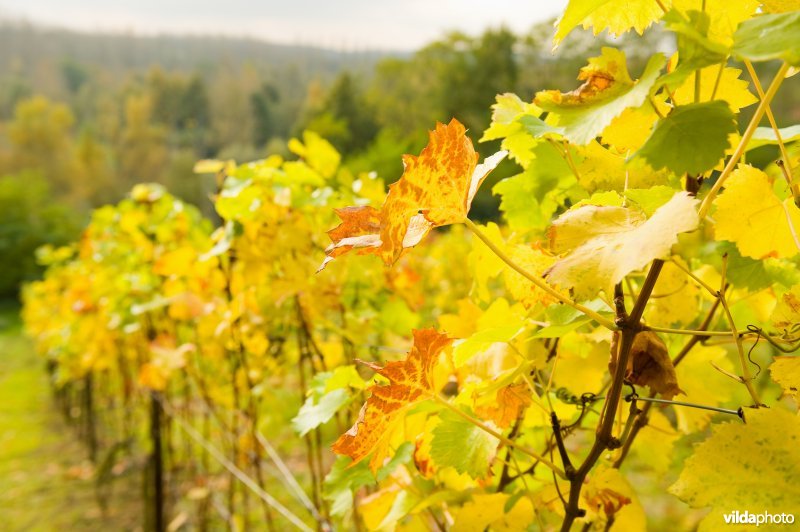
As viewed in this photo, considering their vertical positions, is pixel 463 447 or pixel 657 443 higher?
pixel 463 447

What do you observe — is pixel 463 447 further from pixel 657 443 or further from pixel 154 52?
pixel 154 52

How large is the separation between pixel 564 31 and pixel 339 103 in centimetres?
2725

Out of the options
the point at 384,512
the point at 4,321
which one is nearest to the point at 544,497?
the point at 384,512

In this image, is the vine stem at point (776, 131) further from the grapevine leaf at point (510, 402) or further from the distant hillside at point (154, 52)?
the distant hillside at point (154, 52)

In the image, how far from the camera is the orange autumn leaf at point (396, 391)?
1.69 feet

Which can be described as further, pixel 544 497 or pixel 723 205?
pixel 544 497

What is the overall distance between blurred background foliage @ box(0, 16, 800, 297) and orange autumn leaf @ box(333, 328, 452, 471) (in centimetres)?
27

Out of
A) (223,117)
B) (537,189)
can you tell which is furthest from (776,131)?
(223,117)

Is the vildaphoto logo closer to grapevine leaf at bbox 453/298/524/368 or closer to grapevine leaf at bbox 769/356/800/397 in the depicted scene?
grapevine leaf at bbox 769/356/800/397

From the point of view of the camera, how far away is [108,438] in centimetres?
516

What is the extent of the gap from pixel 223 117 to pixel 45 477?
1874 inches

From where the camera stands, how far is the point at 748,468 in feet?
1.42

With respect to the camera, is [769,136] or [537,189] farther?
[537,189]

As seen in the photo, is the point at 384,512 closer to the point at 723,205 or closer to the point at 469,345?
the point at 469,345
